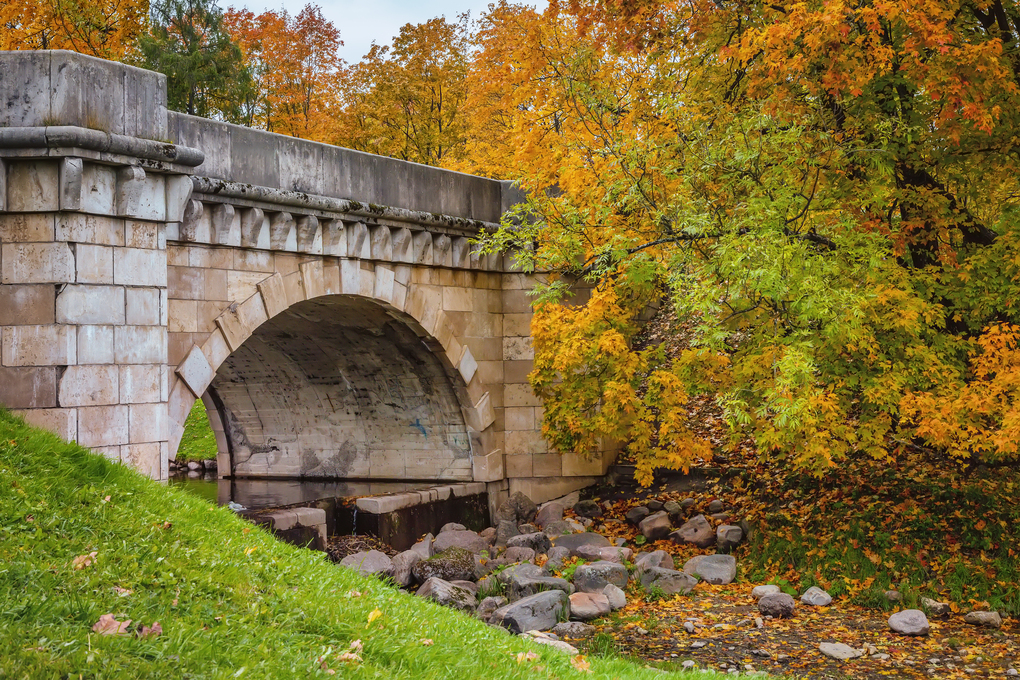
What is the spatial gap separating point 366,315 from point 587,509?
3.83m

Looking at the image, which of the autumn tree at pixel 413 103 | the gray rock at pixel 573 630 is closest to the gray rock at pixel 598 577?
the gray rock at pixel 573 630

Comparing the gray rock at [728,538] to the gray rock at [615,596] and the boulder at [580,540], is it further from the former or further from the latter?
the gray rock at [615,596]

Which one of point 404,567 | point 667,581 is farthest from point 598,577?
point 404,567

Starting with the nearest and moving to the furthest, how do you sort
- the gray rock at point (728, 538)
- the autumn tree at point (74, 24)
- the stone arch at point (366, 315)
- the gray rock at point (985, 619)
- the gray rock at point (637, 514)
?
the gray rock at point (985, 619)
the stone arch at point (366, 315)
the gray rock at point (728, 538)
the gray rock at point (637, 514)
the autumn tree at point (74, 24)

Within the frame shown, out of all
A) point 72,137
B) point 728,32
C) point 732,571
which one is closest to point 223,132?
point 72,137

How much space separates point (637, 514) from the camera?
1230 cm

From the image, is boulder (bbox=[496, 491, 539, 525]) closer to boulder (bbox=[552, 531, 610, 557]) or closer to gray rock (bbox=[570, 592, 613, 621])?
boulder (bbox=[552, 531, 610, 557])

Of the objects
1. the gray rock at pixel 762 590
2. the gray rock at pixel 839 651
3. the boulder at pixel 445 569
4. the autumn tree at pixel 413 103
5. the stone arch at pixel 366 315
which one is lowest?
the gray rock at pixel 839 651

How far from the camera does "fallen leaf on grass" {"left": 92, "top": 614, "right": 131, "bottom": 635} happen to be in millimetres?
3951

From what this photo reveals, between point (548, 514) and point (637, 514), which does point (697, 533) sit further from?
point (548, 514)

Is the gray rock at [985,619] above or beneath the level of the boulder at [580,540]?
beneath

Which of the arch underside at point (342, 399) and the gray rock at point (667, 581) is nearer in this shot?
the gray rock at point (667, 581)

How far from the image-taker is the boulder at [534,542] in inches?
442

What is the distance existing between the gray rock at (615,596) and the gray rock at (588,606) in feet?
0.19
